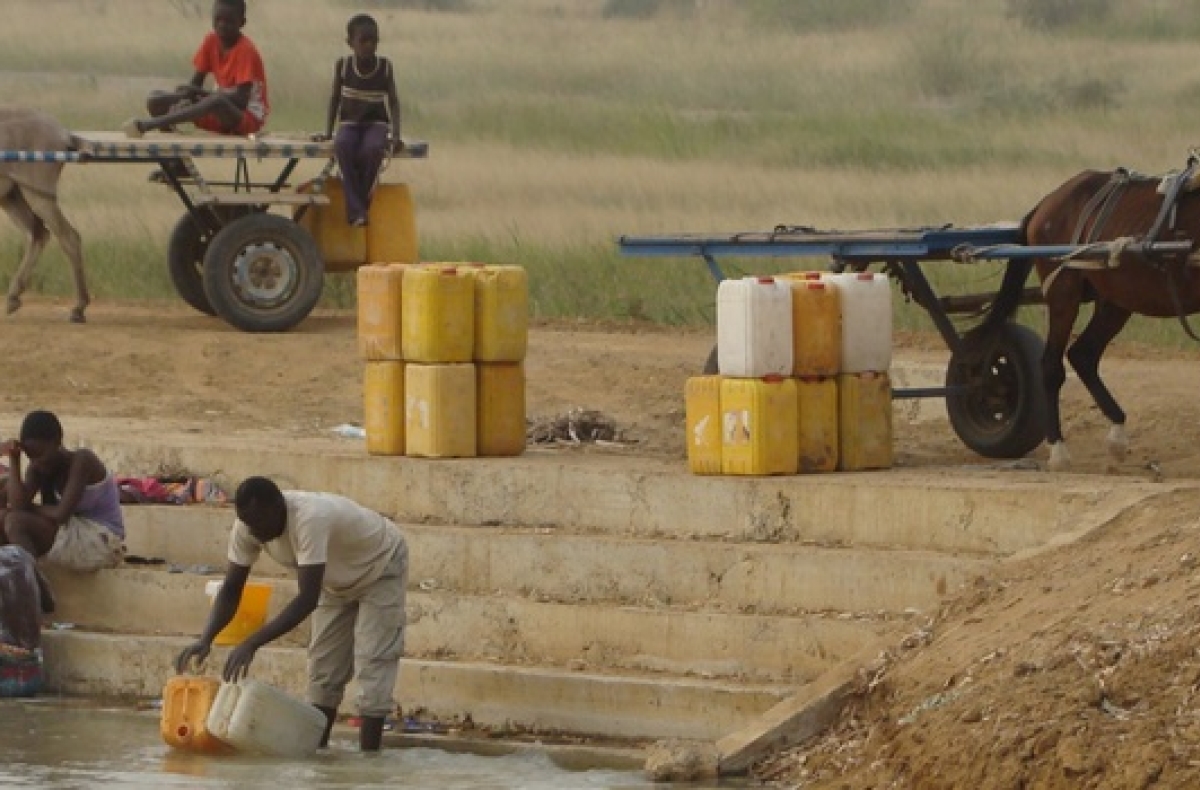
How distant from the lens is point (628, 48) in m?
46.0

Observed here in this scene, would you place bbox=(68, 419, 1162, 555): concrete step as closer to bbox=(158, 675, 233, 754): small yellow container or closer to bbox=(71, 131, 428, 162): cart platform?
bbox=(158, 675, 233, 754): small yellow container

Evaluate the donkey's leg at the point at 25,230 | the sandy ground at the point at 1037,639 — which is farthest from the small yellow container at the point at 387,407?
the donkey's leg at the point at 25,230

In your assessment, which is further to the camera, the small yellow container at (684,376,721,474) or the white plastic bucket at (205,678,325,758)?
the small yellow container at (684,376,721,474)

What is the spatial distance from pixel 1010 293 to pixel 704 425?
2.12m

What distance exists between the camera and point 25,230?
799 inches

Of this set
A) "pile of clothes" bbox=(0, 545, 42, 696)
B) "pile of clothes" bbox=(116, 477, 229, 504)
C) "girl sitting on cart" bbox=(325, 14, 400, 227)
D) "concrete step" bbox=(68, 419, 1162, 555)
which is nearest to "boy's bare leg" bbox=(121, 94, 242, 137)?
"girl sitting on cart" bbox=(325, 14, 400, 227)

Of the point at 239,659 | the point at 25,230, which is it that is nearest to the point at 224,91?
the point at 25,230

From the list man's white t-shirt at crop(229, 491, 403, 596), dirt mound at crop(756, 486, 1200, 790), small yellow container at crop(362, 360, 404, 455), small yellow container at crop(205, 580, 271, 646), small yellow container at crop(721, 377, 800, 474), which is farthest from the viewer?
small yellow container at crop(362, 360, 404, 455)

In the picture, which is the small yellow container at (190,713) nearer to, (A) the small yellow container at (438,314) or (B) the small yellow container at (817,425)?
(A) the small yellow container at (438,314)

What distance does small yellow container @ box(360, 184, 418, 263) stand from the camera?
64.2 ft

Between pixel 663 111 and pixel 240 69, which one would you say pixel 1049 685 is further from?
pixel 663 111

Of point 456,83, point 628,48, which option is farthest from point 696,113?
point 628,48

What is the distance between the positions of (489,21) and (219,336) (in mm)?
31222

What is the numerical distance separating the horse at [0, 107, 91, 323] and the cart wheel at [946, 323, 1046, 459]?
20.2 feet
